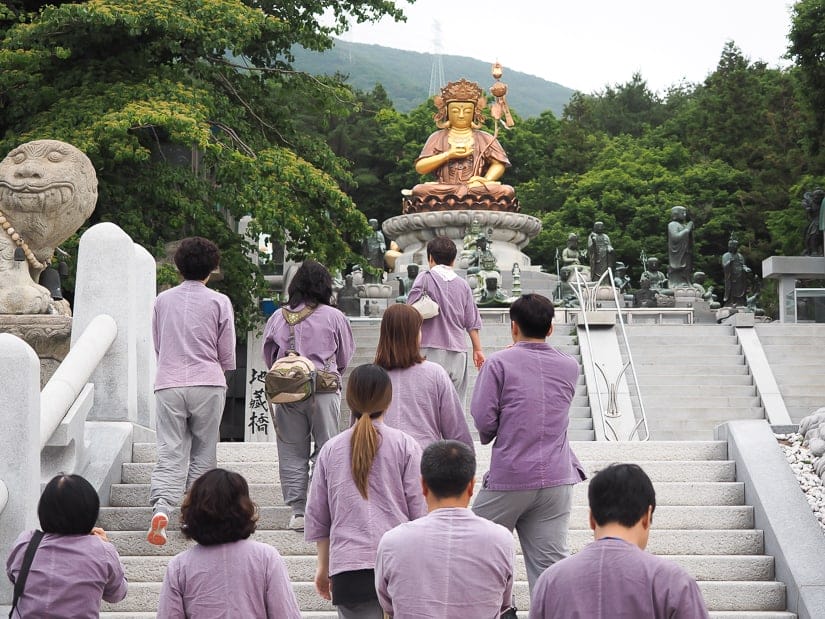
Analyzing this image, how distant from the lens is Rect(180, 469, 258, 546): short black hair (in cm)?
420

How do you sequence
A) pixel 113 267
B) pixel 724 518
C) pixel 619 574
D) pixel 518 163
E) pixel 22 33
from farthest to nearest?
pixel 518 163 → pixel 22 33 → pixel 113 267 → pixel 724 518 → pixel 619 574

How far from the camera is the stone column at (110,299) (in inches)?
363

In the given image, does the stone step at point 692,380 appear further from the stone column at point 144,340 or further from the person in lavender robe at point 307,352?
the person in lavender robe at point 307,352

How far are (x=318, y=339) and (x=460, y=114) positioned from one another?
22.3 meters

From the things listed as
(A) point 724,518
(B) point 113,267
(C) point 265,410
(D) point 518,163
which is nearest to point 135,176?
(C) point 265,410

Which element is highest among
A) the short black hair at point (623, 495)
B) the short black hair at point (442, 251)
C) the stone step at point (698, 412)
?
the short black hair at point (442, 251)

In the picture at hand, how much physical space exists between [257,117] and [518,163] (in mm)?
27683

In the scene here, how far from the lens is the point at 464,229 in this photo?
27.9 metres

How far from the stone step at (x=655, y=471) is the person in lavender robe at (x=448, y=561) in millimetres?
4178

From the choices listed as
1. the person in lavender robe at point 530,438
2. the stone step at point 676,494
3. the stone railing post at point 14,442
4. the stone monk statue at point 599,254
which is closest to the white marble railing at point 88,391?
the stone railing post at point 14,442

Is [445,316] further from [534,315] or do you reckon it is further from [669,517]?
[534,315]

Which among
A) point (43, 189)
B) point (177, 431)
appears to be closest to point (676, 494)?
point (177, 431)

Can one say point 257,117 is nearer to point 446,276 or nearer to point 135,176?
point 135,176

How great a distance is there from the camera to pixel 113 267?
9.35 metres
